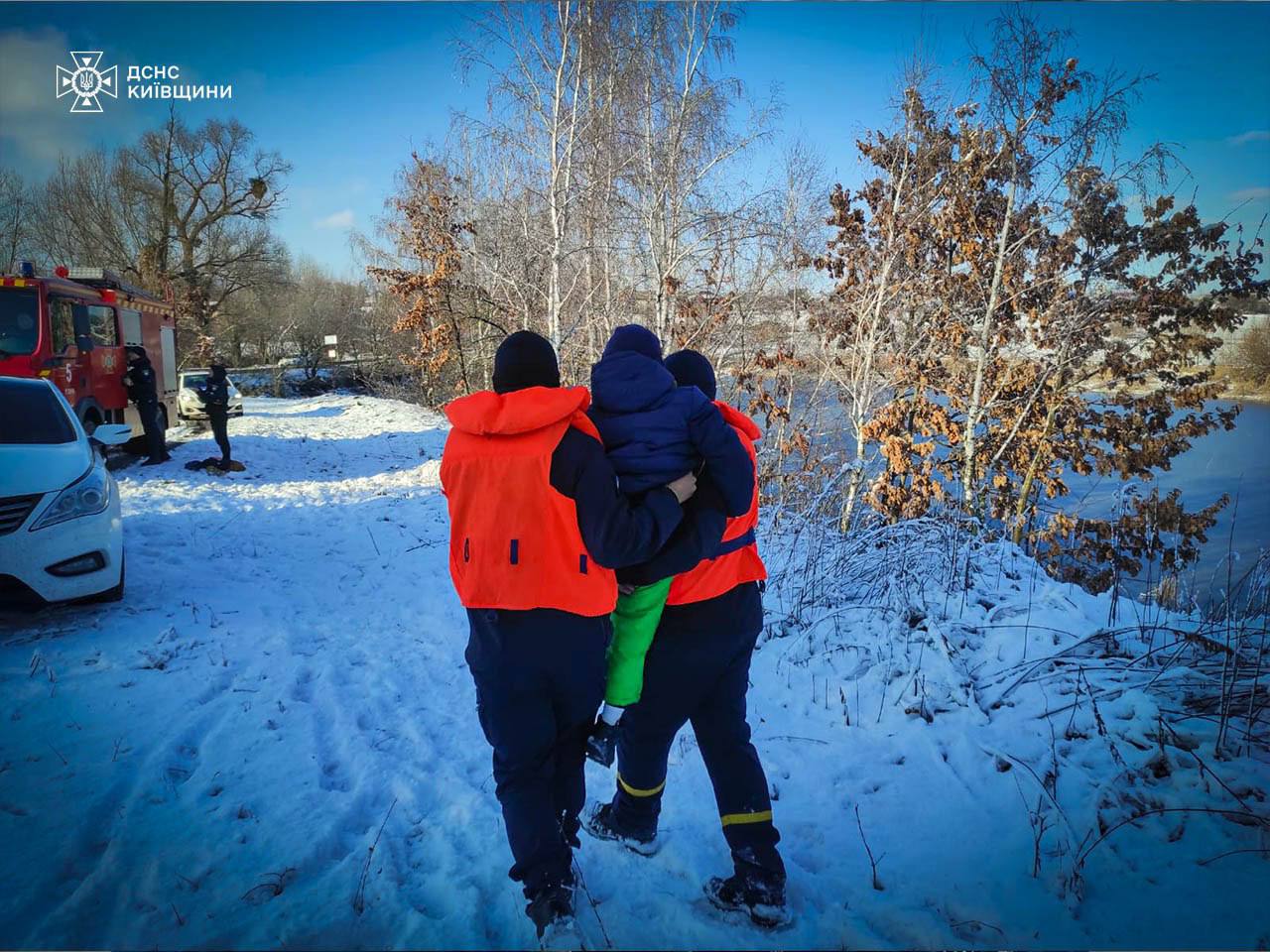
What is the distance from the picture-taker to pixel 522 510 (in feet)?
5.88

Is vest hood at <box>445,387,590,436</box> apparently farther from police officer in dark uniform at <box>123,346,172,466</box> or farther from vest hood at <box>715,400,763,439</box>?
police officer in dark uniform at <box>123,346,172,466</box>

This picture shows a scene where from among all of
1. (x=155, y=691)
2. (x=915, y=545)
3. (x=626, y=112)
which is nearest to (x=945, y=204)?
(x=626, y=112)

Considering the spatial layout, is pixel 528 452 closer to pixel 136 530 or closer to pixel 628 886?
pixel 628 886

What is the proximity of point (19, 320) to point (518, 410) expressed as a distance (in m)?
9.78

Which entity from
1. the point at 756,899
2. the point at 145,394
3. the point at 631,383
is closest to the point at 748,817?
the point at 756,899

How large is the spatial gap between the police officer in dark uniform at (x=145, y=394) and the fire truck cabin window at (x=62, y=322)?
1.38 m

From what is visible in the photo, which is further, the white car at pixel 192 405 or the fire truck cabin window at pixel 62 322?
the white car at pixel 192 405

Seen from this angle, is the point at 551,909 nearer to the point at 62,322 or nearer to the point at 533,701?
the point at 533,701

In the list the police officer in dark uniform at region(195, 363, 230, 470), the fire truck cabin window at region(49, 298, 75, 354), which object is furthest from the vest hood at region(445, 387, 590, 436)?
the police officer in dark uniform at region(195, 363, 230, 470)

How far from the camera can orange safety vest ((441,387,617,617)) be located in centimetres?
178

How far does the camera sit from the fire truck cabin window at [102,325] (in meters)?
9.12

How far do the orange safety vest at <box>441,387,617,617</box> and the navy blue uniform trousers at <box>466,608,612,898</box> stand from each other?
3.5 inches

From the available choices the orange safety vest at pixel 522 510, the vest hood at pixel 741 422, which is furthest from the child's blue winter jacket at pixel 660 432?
the vest hood at pixel 741 422

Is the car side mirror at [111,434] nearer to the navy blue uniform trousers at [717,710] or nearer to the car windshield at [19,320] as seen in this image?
the car windshield at [19,320]
